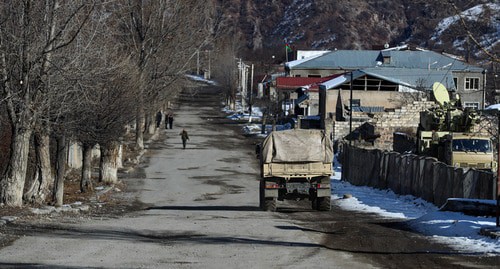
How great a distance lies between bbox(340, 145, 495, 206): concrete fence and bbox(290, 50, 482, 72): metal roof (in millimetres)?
66675

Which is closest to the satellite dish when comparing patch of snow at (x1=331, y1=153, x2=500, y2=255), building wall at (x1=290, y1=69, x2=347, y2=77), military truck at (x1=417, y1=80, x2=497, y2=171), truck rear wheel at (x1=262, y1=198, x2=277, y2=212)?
military truck at (x1=417, y1=80, x2=497, y2=171)

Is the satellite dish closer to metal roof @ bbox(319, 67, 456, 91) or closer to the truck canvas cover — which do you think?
the truck canvas cover

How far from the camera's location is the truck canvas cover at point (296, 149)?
89.3ft

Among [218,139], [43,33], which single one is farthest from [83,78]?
[218,139]

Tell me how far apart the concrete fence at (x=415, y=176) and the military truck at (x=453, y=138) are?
2.47 meters

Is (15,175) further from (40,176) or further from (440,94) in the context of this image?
(440,94)

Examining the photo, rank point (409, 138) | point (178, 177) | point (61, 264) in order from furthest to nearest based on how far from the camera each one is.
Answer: point (409, 138) → point (178, 177) → point (61, 264)

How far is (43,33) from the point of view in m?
24.4

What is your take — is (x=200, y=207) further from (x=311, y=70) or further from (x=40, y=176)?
(x=311, y=70)

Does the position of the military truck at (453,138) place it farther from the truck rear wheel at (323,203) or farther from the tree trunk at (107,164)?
the tree trunk at (107,164)

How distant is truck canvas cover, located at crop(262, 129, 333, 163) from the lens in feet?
89.3

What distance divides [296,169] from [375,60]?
94746mm

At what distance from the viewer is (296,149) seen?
27312mm

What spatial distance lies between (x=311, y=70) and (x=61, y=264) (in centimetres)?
10573
